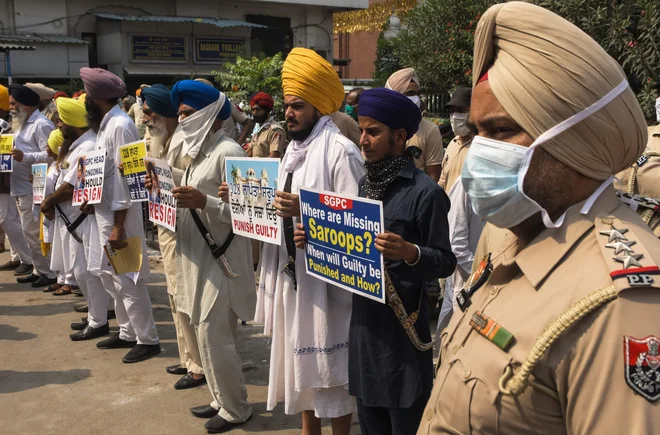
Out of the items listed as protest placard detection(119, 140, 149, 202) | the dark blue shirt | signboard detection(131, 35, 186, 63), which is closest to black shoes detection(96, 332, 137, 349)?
protest placard detection(119, 140, 149, 202)

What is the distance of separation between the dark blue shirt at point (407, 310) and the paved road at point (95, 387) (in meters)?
1.68

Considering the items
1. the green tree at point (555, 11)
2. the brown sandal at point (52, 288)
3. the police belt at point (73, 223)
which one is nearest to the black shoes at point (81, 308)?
the brown sandal at point (52, 288)

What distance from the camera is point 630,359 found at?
4.24 feet

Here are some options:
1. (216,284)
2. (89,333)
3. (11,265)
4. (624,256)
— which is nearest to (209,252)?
(216,284)

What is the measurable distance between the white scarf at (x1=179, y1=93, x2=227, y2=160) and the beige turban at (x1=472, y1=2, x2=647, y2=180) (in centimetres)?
326

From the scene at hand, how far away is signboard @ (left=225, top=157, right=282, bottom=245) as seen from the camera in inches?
157

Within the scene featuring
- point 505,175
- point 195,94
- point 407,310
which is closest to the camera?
point 505,175

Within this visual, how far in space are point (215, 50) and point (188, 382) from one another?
21514 mm

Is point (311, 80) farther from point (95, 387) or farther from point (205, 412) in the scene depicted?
point (95, 387)

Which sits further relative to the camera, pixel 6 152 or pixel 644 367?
pixel 6 152

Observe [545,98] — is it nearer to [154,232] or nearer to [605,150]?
[605,150]

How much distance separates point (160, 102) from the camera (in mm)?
5168

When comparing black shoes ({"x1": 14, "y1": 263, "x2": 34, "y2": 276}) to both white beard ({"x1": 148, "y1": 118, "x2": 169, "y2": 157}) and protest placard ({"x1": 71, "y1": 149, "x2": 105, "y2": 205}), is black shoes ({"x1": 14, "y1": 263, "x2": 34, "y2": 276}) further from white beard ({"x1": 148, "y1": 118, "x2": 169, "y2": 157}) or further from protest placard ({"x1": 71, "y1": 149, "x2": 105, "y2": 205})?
white beard ({"x1": 148, "y1": 118, "x2": 169, "y2": 157})

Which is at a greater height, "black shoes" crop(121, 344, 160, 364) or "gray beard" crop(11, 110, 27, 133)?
"gray beard" crop(11, 110, 27, 133)
